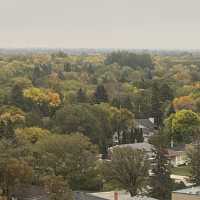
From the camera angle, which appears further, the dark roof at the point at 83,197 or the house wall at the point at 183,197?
the house wall at the point at 183,197

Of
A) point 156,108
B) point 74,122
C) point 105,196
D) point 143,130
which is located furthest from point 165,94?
point 105,196

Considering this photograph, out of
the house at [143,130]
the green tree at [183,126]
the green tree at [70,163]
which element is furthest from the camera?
the house at [143,130]

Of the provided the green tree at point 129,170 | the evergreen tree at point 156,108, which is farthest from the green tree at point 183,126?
the green tree at point 129,170

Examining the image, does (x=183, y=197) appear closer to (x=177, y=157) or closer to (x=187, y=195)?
(x=187, y=195)

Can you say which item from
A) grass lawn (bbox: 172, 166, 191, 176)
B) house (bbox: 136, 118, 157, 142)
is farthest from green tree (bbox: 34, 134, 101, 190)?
house (bbox: 136, 118, 157, 142)

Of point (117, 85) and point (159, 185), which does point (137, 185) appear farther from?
point (117, 85)

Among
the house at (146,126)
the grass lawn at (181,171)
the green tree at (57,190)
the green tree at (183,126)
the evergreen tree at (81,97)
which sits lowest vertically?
the grass lawn at (181,171)

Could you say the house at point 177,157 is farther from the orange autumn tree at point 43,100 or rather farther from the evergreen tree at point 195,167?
the orange autumn tree at point 43,100

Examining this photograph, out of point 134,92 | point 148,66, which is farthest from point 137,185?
point 148,66
